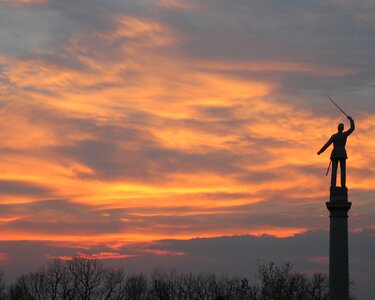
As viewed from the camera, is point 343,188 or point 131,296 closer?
point 343,188

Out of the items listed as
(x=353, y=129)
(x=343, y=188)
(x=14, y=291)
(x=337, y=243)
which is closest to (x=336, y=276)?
(x=337, y=243)

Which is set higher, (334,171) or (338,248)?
(334,171)

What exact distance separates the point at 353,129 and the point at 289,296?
58738mm

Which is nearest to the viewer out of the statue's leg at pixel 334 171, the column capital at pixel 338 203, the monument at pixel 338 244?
the monument at pixel 338 244

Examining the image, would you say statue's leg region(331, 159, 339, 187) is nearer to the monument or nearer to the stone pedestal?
the monument

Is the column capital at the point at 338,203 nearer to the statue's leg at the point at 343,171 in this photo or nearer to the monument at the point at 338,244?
the monument at the point at 338,244

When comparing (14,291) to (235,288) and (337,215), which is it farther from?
(337,215)

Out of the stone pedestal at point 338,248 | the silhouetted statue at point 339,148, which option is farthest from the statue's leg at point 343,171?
the stone pedestal at point 338,248

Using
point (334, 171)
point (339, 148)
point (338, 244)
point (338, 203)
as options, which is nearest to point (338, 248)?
point (338, 244)

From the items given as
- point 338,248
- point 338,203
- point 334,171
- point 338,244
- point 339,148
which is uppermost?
point 339,148

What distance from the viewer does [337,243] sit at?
38188 millimetres

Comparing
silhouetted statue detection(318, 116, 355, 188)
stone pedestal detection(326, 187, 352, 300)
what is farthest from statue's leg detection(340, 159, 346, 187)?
stone pedestal detection(326, 187, 352, 300)

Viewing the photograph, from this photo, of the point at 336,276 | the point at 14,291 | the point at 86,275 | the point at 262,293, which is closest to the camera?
the point at 336,276

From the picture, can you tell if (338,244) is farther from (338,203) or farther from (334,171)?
(334,171)
